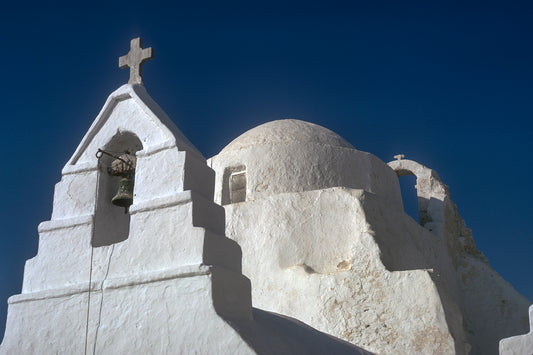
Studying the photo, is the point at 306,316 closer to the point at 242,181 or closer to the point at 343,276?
the point at 343,276

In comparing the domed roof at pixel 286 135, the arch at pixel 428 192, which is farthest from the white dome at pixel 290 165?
the arch at pixel 428 192

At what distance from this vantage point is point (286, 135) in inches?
382

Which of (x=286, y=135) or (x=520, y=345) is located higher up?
(x=286, y=135)

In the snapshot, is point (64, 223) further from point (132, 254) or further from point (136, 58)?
Result: point (136, 58)

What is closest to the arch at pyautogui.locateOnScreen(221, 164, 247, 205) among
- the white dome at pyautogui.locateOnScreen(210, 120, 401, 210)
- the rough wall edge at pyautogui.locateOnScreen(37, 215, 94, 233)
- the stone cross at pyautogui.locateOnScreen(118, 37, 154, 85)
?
the white dome at pyautogui.locateOnScreen(210, 120, 401, 210)

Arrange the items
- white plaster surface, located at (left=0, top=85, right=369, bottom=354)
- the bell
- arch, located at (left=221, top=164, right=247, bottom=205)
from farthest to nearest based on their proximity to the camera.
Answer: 1. arch, located at (left=221, top=164, right=247, bottom=205)
2. the bell
3. white plaster surface, located at (left=0, top=85, right=369, bottom=354)

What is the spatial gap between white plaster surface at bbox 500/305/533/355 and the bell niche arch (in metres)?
3.70

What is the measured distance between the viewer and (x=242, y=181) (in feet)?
31.4

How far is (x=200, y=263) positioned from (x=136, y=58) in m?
2.21

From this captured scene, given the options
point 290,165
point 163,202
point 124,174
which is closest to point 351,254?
point 290,165

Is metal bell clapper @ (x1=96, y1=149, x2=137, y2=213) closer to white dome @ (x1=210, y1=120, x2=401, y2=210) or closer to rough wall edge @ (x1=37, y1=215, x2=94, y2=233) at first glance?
rough wall edge @ (x1=37, y1=215, x2=94, y2=233)

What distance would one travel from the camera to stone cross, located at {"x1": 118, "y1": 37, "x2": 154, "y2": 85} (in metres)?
5.24

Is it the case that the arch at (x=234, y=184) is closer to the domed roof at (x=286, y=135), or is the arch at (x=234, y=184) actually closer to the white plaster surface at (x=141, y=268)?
the domed roof at (x=286, y=135)

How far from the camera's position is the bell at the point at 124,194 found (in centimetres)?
489
